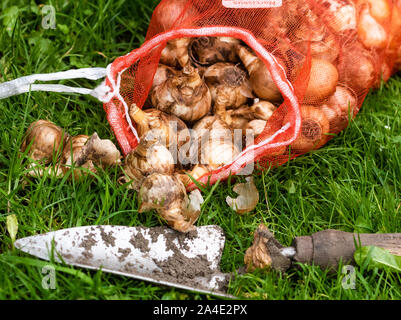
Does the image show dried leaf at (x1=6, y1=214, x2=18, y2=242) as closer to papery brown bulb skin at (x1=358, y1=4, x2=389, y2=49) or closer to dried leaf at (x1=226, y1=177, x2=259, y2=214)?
dried leaf at (x1=226, y1=177, x2=259, y2=214)

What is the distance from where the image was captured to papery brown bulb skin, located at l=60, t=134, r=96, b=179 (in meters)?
1.95

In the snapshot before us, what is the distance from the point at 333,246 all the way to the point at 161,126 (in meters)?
0.82

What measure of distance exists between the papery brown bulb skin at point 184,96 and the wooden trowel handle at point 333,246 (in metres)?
0.72

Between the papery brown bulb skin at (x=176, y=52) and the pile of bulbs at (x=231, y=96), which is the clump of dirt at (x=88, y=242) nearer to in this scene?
the pile of bulbs at (x=231, y=96)

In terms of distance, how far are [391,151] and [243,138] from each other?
63cm

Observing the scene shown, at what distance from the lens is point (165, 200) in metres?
1.76

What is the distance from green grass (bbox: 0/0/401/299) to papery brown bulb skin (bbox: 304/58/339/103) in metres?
0.25

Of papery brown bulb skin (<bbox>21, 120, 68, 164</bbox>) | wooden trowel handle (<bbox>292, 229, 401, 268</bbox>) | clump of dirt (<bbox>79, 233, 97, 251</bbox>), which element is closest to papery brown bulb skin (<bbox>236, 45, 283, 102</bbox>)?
wooden trowel handle (<bbox>292, 229, 401, 268</bbox>)

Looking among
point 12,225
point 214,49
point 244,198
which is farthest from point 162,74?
point 12,225

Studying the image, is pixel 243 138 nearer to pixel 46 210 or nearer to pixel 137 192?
pixel 137 192

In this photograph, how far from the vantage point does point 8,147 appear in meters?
2.02

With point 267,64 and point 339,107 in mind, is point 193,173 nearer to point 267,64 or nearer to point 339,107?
point 267,64

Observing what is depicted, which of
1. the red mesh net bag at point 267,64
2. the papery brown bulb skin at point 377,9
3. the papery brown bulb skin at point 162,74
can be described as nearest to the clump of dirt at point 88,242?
the red mesh net bag at point 267,64

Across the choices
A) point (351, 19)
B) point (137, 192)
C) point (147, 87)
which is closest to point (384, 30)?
point (351, 19)
